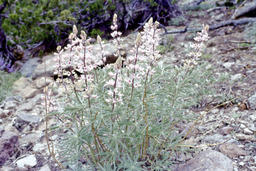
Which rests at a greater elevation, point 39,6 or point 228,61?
point 39,6

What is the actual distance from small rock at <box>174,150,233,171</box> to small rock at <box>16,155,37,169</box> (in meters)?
1.92

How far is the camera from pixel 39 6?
752 cm

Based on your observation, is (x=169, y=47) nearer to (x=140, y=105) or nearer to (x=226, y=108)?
(x=226, y=108)

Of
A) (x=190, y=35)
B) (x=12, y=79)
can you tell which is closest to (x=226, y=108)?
(x=190, y=35)

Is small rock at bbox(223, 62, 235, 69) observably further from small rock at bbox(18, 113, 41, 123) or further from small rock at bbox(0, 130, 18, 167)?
small rock at bbox(0, 130, 18, 167)

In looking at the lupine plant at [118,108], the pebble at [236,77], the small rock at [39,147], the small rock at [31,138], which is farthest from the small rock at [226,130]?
the small rock at [31,138]

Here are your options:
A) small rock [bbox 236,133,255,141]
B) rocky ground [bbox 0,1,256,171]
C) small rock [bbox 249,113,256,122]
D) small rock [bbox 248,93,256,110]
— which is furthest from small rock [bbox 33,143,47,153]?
small rock [bbox 248,93,256,110]

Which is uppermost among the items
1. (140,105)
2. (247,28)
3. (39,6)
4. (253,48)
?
(39,6)

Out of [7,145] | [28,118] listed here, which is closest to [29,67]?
A: [28,118]

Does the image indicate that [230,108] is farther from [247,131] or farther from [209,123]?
[247,131]

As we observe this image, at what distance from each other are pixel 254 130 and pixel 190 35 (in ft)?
14.5

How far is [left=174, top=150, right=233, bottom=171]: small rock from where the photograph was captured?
258cm

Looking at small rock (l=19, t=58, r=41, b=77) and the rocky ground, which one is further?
small rock (l=19, t=58, r=41, b=77)

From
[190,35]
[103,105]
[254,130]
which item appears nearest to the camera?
[103,105]
